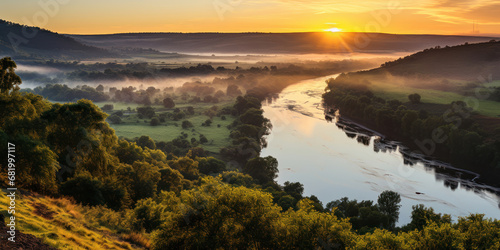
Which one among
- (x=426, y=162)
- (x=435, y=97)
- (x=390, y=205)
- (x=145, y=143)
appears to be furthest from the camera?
(x=435, y=97)

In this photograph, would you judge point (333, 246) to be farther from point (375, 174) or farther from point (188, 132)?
point (188, 132)

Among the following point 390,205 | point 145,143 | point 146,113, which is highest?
point 146,113

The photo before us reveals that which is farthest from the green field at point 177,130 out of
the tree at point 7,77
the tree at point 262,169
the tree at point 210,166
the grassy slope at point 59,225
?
the grassy slope at point 59,225

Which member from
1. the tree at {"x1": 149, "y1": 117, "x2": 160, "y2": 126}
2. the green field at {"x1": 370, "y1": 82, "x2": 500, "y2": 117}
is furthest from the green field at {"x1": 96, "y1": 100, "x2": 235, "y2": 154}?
the green field at {"x1": 370, "y1": 82, "x2": 500, "y2": 117}

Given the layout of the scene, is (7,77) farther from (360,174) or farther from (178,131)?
(178,131)

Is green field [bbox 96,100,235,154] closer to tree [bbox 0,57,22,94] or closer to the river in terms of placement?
the river

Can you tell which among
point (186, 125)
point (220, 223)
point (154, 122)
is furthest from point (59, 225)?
point (154, 122)
